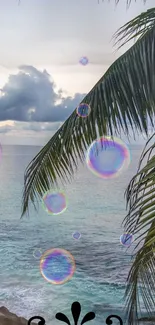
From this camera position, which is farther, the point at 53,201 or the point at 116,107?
the point at 53,201

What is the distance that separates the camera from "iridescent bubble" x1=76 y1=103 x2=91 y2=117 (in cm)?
245

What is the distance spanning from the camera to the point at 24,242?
903 inches

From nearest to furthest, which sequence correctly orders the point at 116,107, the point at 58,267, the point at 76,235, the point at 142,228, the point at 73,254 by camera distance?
the point at 142,228
the point at 116,107
the point at 58,267
the point at 73,254
the point at 76,235

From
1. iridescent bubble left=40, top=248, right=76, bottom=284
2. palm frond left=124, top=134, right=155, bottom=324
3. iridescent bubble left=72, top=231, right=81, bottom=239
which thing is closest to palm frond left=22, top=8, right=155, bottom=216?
palm frond left=124, top=134, right=155, bottom=324

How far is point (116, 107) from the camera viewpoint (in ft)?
7.90

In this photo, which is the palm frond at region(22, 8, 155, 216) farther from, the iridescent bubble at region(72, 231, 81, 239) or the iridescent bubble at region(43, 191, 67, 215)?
the iridescent bubble at region(72, 231, 81, 239)

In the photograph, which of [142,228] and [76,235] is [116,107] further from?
[76,235]

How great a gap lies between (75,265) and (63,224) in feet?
47.0

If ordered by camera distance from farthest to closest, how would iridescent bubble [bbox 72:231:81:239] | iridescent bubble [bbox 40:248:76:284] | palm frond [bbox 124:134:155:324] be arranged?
iridescent bubble [bbox 72:231:81:239], iridescent bubble [bbox 40:248:76:284], palm frond [bbox 124:134:155:324]

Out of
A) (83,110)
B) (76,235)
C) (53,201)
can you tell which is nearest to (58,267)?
(76,235)

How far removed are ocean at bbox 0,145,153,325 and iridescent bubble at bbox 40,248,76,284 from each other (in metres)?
0.35

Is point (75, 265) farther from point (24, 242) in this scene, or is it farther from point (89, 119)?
point (89, 119)

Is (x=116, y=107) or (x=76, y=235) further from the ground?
(x=116, y=107)

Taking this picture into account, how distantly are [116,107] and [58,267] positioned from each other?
1601 cm
